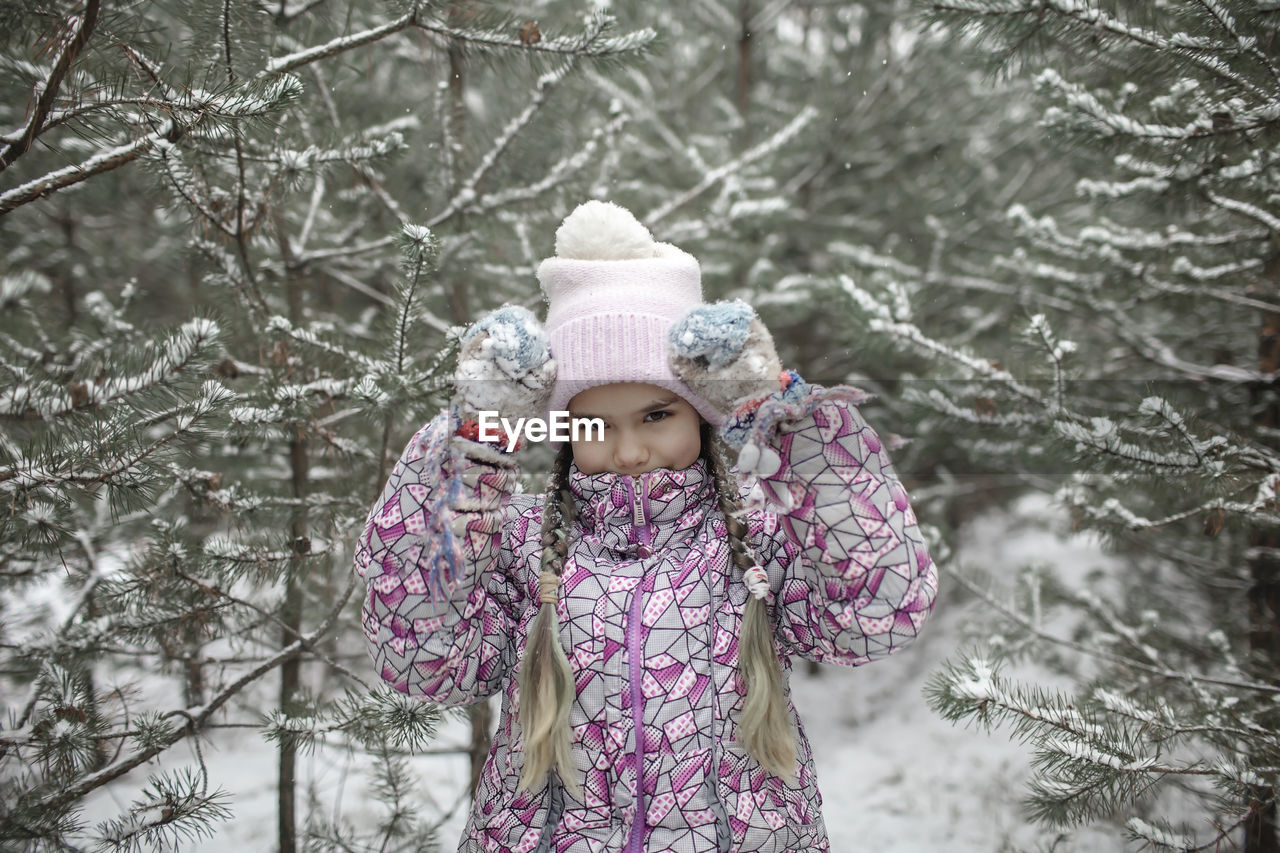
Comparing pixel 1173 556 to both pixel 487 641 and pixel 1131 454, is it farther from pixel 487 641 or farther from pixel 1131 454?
pixel 487 641

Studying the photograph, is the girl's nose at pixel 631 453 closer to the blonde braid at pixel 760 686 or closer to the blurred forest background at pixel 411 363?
the blonde braid at pixel 760 686

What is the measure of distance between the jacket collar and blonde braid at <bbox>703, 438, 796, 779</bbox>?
0.10 m

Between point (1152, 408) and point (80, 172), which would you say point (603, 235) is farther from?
point (1152, 408)

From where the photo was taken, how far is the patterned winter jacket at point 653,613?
4.61 feet

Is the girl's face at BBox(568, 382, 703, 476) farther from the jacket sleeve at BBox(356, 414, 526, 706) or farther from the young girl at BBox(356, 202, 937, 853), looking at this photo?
the jacket sleeve at BBox(356, 414, 526, 706)

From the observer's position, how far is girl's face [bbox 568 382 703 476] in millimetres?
1562

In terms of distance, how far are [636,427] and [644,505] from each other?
0.16 metres

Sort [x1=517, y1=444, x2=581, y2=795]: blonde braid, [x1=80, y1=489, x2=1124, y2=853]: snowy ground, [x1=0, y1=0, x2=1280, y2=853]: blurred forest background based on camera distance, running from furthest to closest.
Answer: [x1=80, y1=489, x2=1124, y2=853]: snowy ground, [x1=0, y1=0, x2=1280, y2=853]: blurred forest background, [x1=517, y1=444, x2=581, y2=795]: blonde braid

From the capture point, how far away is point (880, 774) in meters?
3.69

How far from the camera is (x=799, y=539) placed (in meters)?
1.44

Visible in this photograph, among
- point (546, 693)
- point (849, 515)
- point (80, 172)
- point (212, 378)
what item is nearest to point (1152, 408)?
point (849, 515)

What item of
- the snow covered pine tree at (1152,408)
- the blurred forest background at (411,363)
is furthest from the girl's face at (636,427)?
the snow covered pine tree at (1152,408)

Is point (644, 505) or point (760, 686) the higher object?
point (644, 505)

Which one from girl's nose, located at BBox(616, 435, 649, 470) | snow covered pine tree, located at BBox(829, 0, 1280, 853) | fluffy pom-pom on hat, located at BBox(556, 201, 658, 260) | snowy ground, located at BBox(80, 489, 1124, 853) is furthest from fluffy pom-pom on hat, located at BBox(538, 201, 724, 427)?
snowy ground, located at BBox(80, 489, 1124, 853)
